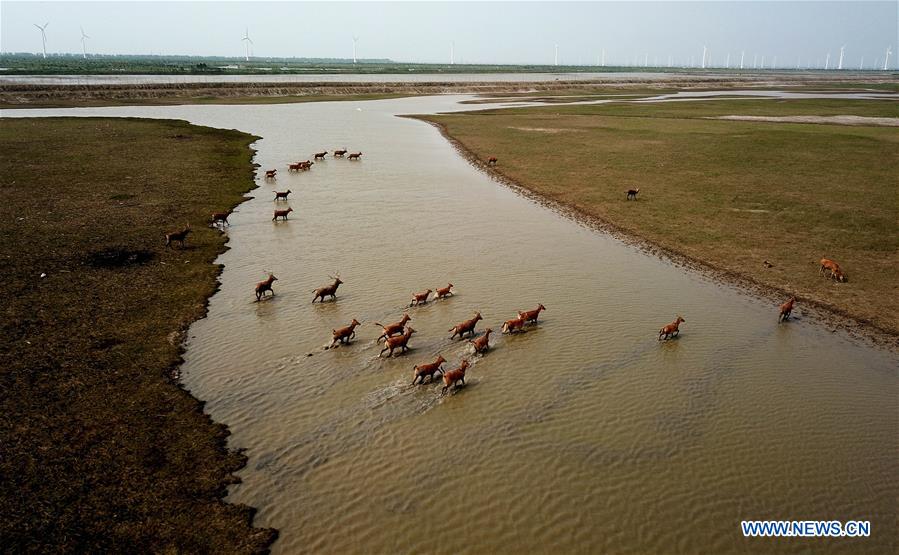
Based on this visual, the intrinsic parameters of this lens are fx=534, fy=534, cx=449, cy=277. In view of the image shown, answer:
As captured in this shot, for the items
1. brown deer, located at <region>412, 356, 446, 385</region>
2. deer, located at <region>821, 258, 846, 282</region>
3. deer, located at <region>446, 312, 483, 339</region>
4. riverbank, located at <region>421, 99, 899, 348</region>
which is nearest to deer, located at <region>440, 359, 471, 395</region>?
brown deer, located at <region>412, 356, 446, 385</region>

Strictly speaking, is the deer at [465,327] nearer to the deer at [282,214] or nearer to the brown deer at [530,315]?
the brown deer at [530,315]

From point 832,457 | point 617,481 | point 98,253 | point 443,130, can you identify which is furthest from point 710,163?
point 98,253

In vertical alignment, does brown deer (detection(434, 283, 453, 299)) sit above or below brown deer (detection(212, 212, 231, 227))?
below

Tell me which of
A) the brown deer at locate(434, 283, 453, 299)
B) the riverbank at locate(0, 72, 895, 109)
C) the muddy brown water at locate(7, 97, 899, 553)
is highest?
the riverbank at locate(0, 72, 895, 109)

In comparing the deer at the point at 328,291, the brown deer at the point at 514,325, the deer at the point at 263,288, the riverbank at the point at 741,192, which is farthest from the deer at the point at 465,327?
the riverbank at the point at 741,192

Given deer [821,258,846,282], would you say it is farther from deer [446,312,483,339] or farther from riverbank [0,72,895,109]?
riverbank [0,72,895,109]

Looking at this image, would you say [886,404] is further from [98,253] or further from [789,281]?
[98,253]
